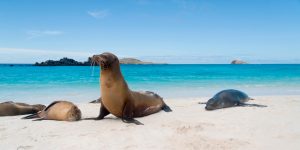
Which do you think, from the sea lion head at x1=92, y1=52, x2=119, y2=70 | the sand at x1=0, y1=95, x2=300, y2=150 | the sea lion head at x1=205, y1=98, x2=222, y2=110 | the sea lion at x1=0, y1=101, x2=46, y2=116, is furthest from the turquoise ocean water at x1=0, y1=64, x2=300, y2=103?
the sea lion head at x1=205, y1=98, x2=222, y2=110

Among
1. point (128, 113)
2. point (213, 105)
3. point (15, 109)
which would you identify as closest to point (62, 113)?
point (128, 113)

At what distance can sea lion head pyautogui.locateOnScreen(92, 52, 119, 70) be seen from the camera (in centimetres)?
680

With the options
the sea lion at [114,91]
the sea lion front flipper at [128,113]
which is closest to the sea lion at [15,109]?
the sea lion at [114,91]

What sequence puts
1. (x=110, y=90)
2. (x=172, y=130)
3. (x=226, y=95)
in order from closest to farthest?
(x=172, y=130)
(x=110, y=90)
(x=226, y=95)

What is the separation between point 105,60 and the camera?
22.6 ft

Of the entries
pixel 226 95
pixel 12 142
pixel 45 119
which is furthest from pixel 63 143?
pixel 226 95

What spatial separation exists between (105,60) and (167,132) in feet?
6.51

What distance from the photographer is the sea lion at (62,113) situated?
7.18m

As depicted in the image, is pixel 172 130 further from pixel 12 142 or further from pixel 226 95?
pixel 226 95

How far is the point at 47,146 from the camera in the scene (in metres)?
5.09

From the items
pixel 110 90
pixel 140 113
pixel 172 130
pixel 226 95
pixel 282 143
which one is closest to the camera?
pixel 282 143

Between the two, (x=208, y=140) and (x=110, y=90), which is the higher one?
(x=110, y=90)

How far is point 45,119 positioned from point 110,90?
1516 millimetres

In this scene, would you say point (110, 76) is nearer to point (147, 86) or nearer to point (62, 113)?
point (62, 113)
